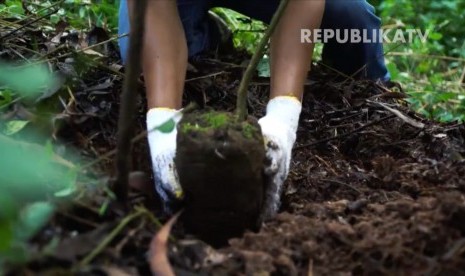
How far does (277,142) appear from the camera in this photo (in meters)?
1.10

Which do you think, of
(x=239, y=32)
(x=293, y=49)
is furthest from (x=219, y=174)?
(x=239, y=32)

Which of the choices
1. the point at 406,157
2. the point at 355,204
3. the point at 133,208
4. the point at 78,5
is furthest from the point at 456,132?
the point at 78,5

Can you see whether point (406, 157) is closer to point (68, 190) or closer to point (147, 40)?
point (147, 40)

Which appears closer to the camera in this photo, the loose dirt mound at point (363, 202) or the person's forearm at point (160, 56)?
the loose dirt mound at point (363, 202)

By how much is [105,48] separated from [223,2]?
0.35 metres

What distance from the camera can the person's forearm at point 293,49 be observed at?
1.24 metres

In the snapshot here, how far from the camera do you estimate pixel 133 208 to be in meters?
0.93

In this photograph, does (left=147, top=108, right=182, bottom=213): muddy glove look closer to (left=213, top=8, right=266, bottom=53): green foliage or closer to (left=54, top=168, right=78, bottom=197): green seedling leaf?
(left=54, top=168, right=78, bottom=197): green seedling leaf

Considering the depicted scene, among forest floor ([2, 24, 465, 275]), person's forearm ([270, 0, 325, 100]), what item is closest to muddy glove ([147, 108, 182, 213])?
forest floor ([2, 24, 465, 275])

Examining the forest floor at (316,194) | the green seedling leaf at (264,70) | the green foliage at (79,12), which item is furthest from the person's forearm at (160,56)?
the green foliage at (79,12)

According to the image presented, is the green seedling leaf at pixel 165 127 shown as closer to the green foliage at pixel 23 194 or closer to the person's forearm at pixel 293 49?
the green foliage at pixel 23 194

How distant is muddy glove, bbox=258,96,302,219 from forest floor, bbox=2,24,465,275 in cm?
5

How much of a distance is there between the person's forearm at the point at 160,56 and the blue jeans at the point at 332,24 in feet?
1.18

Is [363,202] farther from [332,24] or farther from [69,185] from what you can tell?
[332,24]
